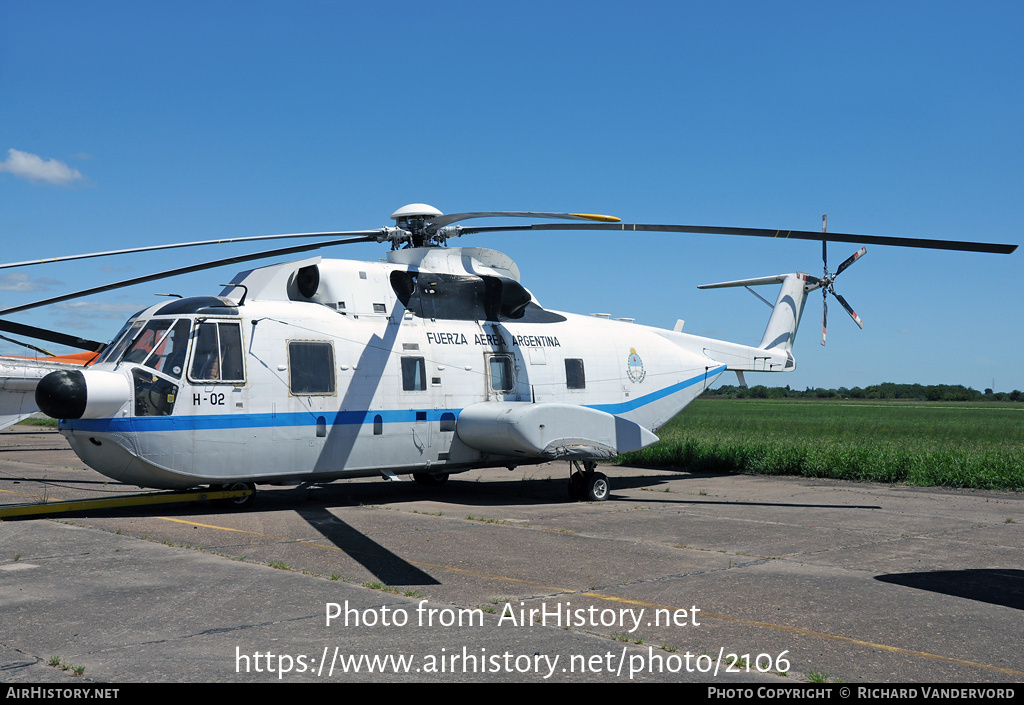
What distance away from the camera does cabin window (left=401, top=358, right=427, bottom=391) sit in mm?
13922

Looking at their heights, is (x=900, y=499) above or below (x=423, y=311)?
below

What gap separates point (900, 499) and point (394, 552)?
10592 millimetres

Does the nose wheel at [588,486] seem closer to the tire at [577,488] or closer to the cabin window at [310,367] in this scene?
the tire at [577,488]

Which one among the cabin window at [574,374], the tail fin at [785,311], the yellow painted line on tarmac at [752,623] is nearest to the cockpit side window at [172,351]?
the yellow painted line on tarmac at [752,623]

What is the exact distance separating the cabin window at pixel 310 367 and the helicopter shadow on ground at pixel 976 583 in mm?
8188

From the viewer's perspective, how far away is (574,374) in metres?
16.1

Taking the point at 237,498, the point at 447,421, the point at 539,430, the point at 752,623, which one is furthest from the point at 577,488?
the point at 752,623

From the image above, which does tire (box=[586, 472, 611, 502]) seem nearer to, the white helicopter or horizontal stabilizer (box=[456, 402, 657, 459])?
the white helicopter

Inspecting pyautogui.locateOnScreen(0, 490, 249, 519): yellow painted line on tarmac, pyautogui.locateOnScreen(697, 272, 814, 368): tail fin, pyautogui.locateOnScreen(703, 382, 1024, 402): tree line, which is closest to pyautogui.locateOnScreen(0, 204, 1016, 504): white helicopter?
pyautogui.locateOnScreen(0, 490, 249, 519): yellow painted line on tarmac

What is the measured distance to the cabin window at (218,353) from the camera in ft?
38.9

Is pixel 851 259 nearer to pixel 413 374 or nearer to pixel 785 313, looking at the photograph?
pixel 785 313
